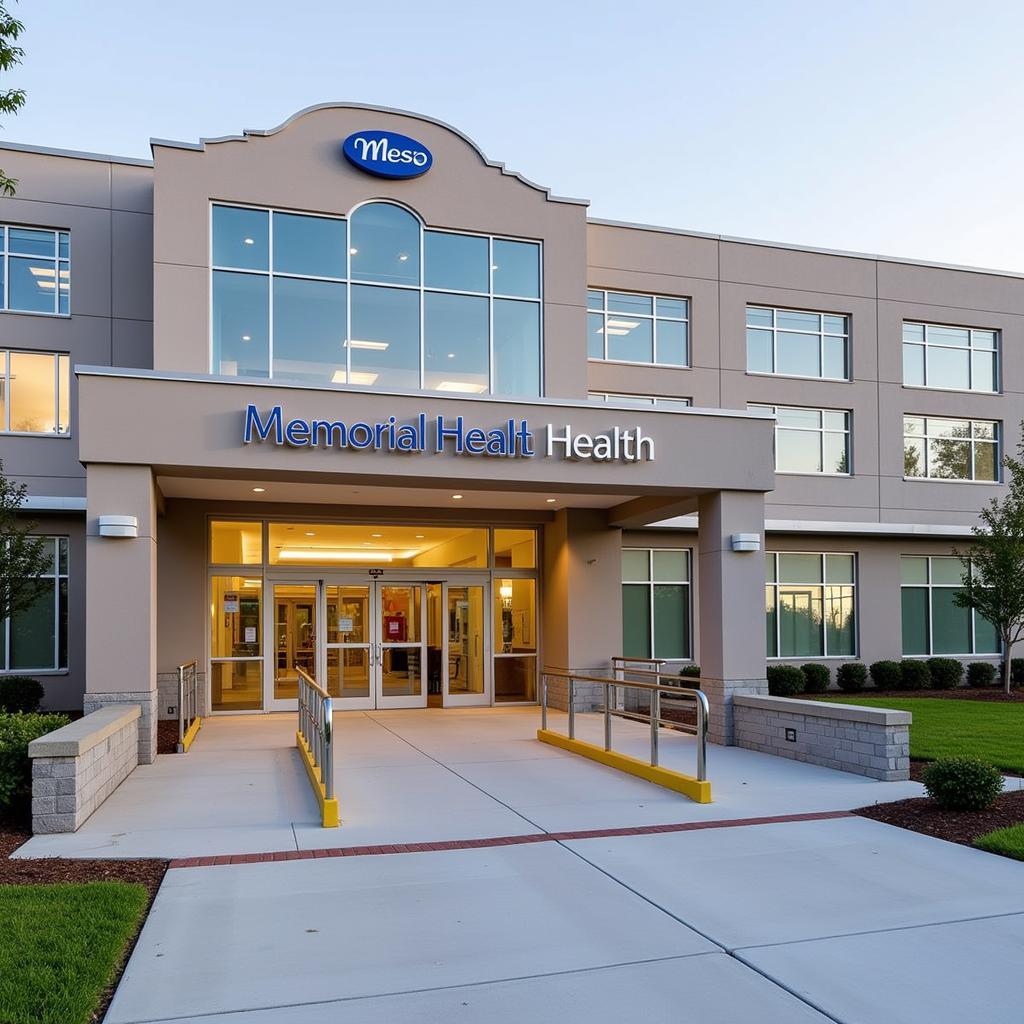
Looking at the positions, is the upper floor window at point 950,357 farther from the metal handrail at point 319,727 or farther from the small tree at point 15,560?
the small tree at point 15,560

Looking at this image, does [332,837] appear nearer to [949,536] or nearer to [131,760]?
[131,760]

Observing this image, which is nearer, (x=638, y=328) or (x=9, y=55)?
(x=9, y=55)

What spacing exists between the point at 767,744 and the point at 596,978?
855cm

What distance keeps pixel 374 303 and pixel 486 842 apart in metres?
9.84

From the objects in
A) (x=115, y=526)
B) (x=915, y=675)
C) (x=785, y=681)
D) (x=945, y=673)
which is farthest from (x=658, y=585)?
(x=115, y=526)

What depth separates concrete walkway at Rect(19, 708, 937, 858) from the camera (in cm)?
848

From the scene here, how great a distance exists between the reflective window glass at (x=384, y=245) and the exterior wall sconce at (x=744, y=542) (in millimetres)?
6532

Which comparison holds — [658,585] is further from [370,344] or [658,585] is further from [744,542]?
[370,344]

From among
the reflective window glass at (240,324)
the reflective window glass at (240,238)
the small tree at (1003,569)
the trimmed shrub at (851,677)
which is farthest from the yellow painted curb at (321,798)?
the small tree at (1003,569)

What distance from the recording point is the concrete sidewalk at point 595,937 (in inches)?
192

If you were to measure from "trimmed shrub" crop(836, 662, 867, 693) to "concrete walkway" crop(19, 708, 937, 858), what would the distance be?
28.7 ft

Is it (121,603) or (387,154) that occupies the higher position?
(387,154)

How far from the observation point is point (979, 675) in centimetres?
2302

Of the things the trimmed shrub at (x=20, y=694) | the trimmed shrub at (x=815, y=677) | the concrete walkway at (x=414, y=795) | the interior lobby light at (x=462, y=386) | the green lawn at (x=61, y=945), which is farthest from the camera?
the trimmed shrub at (x=815, y=677)
